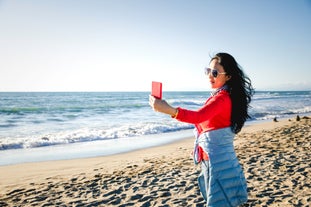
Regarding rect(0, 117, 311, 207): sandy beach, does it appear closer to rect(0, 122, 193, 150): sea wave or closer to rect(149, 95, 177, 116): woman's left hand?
rect(0, 122, 193, 150): sea wave

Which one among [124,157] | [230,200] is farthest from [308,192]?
[124,157]

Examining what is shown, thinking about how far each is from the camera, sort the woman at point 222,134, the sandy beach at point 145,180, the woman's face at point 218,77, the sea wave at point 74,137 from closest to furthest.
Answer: the woman at point 222,134
the woman's face at point 218,77
the sandy beach at point 145,180
the sea wave at point 74,137

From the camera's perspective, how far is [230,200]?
1.98 m

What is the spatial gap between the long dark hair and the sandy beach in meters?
2.82

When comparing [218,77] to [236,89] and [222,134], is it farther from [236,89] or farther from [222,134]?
[222,134]

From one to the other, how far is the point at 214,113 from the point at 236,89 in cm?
33

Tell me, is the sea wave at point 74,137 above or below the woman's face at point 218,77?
below

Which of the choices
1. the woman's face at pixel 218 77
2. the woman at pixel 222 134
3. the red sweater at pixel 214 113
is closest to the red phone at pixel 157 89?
the red sweater at pixel 214 113

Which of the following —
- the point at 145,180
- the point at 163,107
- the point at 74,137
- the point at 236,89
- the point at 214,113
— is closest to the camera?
the point at 163,107

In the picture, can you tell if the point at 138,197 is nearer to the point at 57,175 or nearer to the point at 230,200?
the point at 57,175

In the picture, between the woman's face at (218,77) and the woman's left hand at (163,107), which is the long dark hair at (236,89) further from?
the woman's left hand at (163,107)

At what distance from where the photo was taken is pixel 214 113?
1841 millimetres

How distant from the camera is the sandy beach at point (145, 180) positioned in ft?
15.3

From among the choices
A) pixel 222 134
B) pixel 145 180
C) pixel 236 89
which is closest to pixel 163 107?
pixel 222 134
